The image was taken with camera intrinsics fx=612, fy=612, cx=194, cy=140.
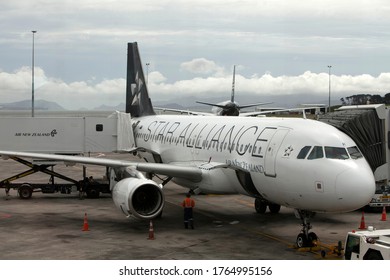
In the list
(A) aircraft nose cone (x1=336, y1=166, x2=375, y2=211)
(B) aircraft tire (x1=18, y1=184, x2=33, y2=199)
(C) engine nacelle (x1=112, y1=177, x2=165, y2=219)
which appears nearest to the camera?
(A) aircraft nose cone (x1=336, y1=166, x2=375, y2=211)

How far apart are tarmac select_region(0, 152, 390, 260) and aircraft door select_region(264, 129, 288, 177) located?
8.62 feet

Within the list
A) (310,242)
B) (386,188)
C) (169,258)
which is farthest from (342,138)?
(386,188)

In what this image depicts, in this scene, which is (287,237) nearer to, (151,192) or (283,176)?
(283,176)

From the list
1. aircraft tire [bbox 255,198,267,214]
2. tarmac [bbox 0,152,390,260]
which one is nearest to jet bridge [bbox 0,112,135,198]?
tarmac [bbox 0,152,390,260]

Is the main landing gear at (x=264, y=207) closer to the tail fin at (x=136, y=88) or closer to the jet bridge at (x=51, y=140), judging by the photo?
the jet bridge at (x=51, y=140)

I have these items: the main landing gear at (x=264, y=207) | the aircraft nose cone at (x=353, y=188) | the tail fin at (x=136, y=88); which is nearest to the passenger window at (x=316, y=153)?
the aircraft nose cone at (x=353, y=188)

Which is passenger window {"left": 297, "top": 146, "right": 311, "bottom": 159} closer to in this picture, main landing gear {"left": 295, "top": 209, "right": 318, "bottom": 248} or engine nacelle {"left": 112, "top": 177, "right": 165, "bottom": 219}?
main landing gear {"left": 295, "top": 209, "right": 318, "bottom": 248}

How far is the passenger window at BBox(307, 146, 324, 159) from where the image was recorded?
64.4ft

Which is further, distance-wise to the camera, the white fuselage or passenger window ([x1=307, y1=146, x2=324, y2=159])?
passenger window ([x1=307, y1=146, x2=324, y2=159])

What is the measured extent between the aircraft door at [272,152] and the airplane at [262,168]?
0.03 metres

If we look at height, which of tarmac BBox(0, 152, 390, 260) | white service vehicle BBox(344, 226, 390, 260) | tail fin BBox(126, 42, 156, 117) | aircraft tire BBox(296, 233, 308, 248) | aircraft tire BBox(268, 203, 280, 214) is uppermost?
tail fin BBox(126, 42, 156, 117)

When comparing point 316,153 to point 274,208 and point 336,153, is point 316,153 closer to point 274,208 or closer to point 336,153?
point 336,153

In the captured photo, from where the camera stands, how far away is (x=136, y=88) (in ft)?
139

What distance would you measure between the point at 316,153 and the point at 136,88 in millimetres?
24409
